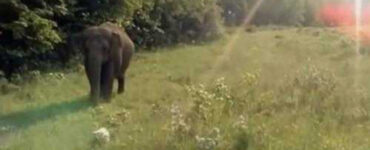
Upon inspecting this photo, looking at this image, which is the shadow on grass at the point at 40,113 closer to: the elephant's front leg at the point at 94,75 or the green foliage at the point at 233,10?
the elephant's front leg at the point at 94,75

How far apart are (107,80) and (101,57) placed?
2.24 ft

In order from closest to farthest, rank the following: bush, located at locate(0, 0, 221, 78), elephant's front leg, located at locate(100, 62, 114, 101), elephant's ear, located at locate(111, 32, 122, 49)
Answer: elephant's front leg, located at locate(100, 62, 114, 101) < elephant's ear, located at locate(111, 32, 122, 49) < bush, located at locate(0, 0, 221, 78)

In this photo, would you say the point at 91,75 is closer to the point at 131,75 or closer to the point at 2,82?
the point at 2,82

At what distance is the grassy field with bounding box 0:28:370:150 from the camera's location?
8.76m

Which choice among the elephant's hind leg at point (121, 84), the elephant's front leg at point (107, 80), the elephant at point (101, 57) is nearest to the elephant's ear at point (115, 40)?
the elephant at point (101, 57)

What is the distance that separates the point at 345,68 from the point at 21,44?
9.53 m

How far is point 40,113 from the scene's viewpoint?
41.3ft

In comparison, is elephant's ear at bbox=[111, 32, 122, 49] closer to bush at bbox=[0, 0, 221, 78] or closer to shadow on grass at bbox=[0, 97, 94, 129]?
shadow on grass at bbox=[0, 97, 94, 129]

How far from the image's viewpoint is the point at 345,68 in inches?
771

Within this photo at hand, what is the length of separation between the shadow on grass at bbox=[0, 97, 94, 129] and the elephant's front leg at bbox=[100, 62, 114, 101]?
1.55ft

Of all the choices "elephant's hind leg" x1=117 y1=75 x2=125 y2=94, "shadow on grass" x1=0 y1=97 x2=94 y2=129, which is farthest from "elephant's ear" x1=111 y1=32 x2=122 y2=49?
"shadow on grass" x1=0 y1=97 x2=94 y2=129

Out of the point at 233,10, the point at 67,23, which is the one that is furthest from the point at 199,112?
the point at 233,10

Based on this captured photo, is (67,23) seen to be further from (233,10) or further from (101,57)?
(233,10)

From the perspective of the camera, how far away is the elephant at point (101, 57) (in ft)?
44.9
